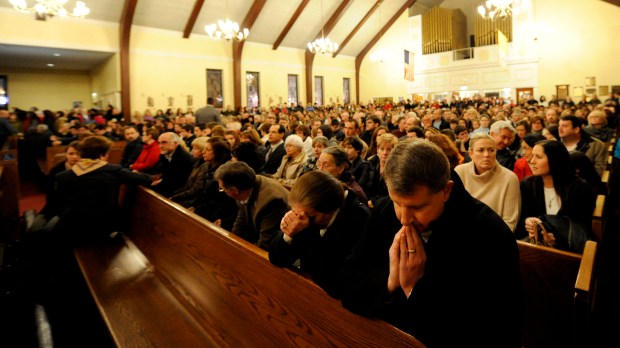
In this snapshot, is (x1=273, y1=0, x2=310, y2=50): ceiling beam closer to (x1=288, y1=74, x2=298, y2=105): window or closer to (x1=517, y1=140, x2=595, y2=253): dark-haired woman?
(x1=288, y1=74, x2=298, y2=105): window

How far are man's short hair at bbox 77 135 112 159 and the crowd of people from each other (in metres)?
0.01

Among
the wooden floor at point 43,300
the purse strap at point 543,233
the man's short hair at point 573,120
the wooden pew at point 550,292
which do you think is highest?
the man's short hair at point 573,120

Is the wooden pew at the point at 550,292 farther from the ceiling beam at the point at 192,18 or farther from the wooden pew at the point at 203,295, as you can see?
the ceiling beam at the point at 192,18

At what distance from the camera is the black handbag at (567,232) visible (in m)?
2.36

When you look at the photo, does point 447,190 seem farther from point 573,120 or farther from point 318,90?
point 318,90

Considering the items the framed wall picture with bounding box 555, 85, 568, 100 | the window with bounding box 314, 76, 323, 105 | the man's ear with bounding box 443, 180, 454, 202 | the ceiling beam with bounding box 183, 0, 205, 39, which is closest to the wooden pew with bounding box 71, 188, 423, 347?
the man's ear with bounding box 443, 180, 454, 202

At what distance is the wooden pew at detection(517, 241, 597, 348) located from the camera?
6.17 ft

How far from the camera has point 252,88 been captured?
689 inches

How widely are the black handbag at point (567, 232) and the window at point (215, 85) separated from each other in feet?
48.0

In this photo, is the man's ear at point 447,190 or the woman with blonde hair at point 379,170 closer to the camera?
the man's ear at point 447,190

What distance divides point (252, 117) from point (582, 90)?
44.6 feet

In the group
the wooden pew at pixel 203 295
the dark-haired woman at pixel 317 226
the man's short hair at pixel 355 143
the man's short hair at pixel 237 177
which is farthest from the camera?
the man's short hair at pixel 355 143

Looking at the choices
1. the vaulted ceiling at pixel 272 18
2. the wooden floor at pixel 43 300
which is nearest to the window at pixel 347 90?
the vaulted ceiling at pixel 272 18

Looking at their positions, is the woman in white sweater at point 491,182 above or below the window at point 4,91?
below
